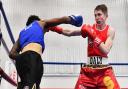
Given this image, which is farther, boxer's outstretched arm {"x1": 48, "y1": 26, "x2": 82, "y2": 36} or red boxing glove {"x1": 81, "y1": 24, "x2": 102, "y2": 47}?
boxer's outstretched arm {"x1": 48, "y1": 26, "x2": 82, "y2": 36}

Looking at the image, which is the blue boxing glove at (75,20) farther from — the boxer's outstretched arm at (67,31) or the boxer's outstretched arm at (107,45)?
the boxer's outstretched arm at (67,31)

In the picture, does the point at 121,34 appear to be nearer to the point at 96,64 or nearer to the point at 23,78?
the point at 96,64

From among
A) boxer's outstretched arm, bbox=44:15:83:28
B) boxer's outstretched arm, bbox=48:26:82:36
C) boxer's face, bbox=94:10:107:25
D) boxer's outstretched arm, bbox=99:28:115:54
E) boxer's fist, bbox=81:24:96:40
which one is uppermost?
boxer's outstretched arm, bbox=44:15:83:28

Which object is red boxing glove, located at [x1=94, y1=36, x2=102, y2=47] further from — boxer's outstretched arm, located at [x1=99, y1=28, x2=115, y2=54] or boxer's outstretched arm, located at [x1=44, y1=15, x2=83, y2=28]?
boxer's outstretched arm, located at [x1=44, y1=15, x2=83, y2=28]

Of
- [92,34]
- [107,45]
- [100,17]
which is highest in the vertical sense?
[100,17]

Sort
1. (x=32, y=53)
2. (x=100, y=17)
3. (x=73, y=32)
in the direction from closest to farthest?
(x=32, y=53) < (x=100, y=17) < (x=73, y=32)

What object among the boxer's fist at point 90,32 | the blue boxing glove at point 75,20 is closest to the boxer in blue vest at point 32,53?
the blue boxing glove at point 75,20

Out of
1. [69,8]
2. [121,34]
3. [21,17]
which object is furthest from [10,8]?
[121,34]

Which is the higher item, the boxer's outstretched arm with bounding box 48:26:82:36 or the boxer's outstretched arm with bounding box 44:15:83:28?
the boxer's outstretched arm with bounding box 44:15:83:28

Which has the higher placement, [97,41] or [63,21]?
[63,21]

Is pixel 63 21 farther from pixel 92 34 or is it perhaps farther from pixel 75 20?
pixel 92 34

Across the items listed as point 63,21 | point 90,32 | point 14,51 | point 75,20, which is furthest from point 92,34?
point 14,51

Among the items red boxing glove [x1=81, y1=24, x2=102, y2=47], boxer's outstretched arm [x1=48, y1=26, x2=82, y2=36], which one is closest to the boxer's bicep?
boxer's outstretched arm [x1=48, y1=26, x2=82, y2=36]

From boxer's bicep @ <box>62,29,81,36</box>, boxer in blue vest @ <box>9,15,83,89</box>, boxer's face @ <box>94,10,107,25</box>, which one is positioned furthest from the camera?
boxer's bicep @ <box>62,29,81,36</box>
